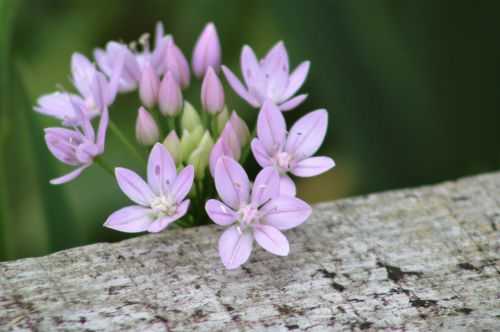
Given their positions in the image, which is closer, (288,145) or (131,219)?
(131,219)

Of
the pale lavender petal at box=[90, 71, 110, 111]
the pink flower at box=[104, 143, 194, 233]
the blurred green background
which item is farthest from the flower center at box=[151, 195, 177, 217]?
the blurred green background

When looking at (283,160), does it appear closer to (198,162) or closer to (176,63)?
(198,162)

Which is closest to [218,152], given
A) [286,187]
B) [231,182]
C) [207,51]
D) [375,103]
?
[231,182]

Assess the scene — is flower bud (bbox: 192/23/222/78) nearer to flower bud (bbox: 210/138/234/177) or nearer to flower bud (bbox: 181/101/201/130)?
flower bud (bbox: 181/101/201/130)

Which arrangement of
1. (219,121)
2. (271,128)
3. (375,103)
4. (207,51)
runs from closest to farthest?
1. (271,128)
2. (219,121)
3. (207,51)
4. (375,103)

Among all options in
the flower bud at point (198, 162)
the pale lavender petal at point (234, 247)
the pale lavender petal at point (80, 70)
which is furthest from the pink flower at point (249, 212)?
the pale lavender petal at point (80, 70)

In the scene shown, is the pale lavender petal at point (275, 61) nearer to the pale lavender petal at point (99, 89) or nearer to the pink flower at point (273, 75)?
the pink flower at point (273, 75)
